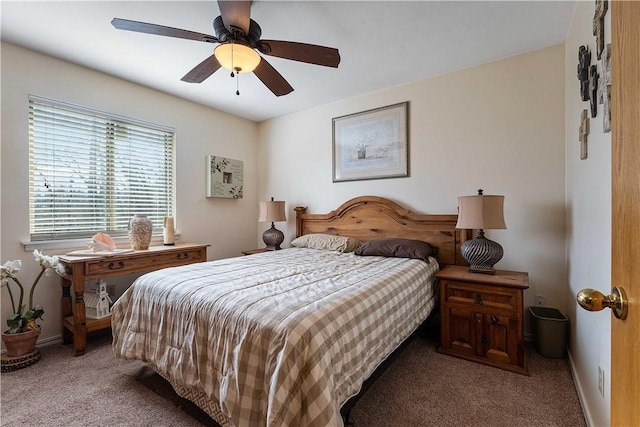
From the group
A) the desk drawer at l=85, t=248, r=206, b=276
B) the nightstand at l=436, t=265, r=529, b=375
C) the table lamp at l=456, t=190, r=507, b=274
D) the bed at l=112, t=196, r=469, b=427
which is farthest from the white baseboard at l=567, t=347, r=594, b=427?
the desk drawer at l=85, t=248, r=206, b=276

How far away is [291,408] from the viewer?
108 cm

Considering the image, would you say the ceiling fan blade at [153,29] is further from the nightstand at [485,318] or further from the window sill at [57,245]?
the nightstand at [485,318]

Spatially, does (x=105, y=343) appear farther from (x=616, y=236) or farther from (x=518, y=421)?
(x=616, y=236)

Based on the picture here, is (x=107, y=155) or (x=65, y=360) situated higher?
(x=107, y=155)

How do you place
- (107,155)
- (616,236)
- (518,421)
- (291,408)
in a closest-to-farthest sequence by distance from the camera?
(616,236) → (291,408) → (518,421) → (107,155)

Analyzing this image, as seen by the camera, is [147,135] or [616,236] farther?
[147,135]

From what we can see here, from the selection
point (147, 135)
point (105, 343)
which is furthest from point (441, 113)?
point (105, 343)

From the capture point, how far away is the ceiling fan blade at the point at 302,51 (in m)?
1.82

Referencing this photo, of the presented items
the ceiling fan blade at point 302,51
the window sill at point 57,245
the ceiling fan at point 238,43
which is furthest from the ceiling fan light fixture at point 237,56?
the window sill at point 57,245

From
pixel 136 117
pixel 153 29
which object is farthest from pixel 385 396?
pixel 136 117

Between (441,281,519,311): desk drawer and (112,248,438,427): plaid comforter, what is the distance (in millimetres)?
242

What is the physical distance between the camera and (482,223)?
84.6 inches

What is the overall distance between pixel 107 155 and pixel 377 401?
3.28 m

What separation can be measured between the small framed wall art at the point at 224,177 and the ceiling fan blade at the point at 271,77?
1.80 metres
